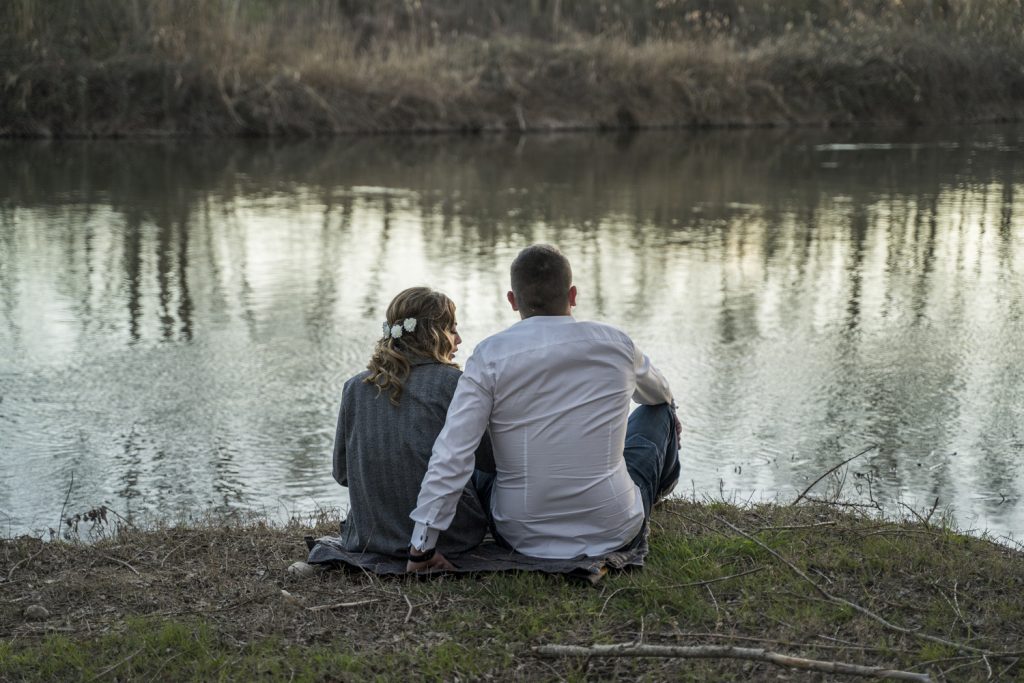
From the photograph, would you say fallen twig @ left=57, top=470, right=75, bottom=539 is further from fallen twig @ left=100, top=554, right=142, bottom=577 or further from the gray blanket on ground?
the gray blanket on ground

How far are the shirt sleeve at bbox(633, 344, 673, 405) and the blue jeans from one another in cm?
7

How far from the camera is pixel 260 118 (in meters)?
22.5

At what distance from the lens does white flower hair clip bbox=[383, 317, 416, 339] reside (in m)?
4.23

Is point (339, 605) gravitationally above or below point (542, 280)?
below

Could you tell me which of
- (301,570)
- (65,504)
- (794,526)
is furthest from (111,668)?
(794,526)

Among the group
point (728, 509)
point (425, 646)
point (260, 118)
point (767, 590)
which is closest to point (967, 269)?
point (728, 509)

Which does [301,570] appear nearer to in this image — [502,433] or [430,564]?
[430,564]

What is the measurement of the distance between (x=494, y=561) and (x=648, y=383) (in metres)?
0.77

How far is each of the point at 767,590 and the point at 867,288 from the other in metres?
6.68

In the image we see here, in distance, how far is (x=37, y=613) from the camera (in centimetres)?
400

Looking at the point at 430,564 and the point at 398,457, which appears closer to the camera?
the point at 430,564

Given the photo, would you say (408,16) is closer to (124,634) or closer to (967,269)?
(967,269)

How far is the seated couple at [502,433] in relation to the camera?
409 cm

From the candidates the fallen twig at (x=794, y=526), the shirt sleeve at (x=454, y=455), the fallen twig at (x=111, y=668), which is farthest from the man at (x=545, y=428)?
the fallen twig at (x=111, y=668)
